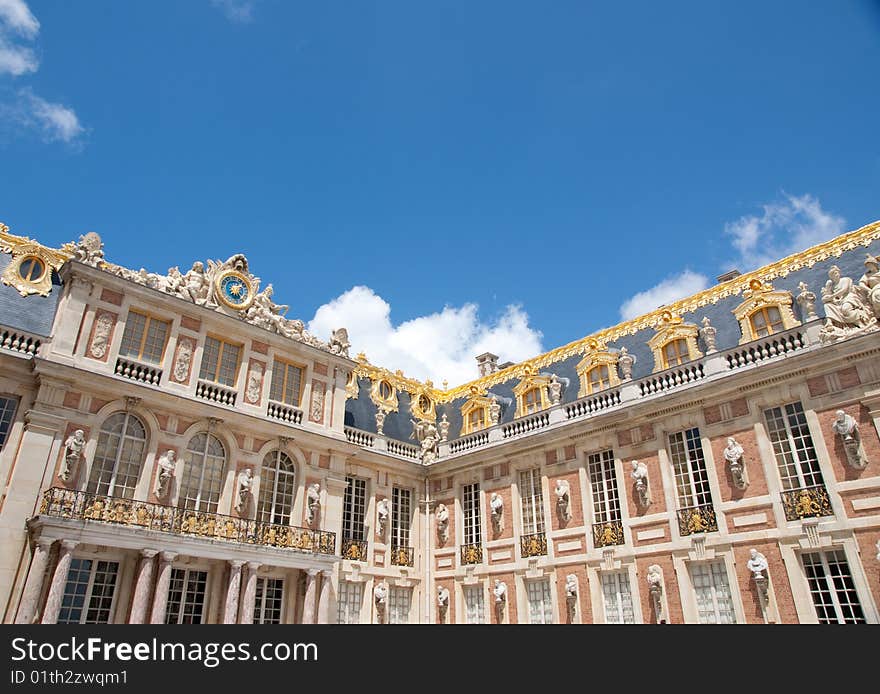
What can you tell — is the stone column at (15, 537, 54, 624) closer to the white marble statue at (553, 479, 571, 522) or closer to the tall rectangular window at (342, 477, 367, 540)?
the tall rectangular window at (342, 477, 367, 540)

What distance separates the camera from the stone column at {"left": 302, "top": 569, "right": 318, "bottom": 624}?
61.0 ft

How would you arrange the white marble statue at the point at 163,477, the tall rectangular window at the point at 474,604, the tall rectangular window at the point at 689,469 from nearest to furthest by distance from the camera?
the white marble statue at the point at 163,477
the tall rectangular window at the point at 689,469
the tall rectangular window at the point at 474,604

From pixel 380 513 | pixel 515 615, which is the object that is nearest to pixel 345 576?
pixel 380 513

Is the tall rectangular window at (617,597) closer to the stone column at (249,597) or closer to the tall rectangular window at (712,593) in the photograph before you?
the tall rectangular window at (712,593)

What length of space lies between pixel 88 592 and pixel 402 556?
10124 mm

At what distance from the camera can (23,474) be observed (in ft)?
49.7

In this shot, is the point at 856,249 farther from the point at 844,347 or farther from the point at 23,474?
the point at 23,474

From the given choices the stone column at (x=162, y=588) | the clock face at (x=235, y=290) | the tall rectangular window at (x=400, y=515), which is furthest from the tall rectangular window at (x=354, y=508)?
the clock face at (x=235, y=290)

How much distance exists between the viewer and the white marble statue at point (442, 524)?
75.9 feet

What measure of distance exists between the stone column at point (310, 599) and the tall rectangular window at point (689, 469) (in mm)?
10719

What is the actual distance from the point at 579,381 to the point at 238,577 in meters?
12.6

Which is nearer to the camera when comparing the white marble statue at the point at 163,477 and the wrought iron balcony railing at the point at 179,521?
the wrought iron balcony railing at the point at 179,521

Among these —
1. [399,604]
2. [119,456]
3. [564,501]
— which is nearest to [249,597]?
[119,456]

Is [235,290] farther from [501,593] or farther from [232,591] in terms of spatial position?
[501,593]
